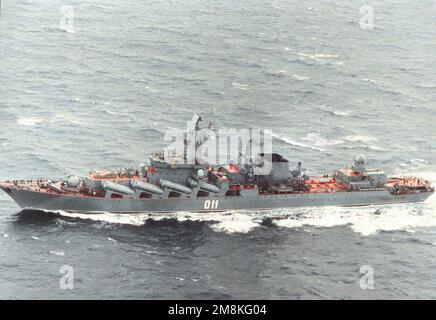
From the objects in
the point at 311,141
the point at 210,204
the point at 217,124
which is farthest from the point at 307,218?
the point at 217,124

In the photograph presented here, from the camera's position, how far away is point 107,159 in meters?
103

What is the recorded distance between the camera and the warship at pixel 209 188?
8950 cm

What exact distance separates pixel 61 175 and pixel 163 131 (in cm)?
2257

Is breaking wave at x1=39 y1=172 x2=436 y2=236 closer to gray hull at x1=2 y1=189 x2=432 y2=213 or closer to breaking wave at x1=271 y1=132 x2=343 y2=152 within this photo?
gray hull at x1=2 y1=189 x2=432 y2=213

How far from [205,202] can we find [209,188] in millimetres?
2033

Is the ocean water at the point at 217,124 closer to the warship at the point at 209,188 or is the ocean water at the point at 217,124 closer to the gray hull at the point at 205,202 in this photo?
the gray hull at the point at 205,202

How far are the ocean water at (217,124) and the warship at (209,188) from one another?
1.88m

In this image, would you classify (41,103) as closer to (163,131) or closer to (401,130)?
(163,131)

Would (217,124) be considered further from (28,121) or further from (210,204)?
(28,121)

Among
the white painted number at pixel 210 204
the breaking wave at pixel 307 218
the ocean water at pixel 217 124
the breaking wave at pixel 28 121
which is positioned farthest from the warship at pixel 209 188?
the breaking wave at pixel 28 121

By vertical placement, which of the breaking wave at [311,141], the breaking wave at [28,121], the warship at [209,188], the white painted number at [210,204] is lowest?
the white painted number at [210,204]

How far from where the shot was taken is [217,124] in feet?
383

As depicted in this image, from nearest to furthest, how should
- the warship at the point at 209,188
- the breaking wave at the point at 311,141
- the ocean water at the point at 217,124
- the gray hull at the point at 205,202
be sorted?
the ocean water at the point at 217,124 < the gray hull at the point at 205,202 < the warship at the point at 209,188 < the breaking wave at the point at 311,141
